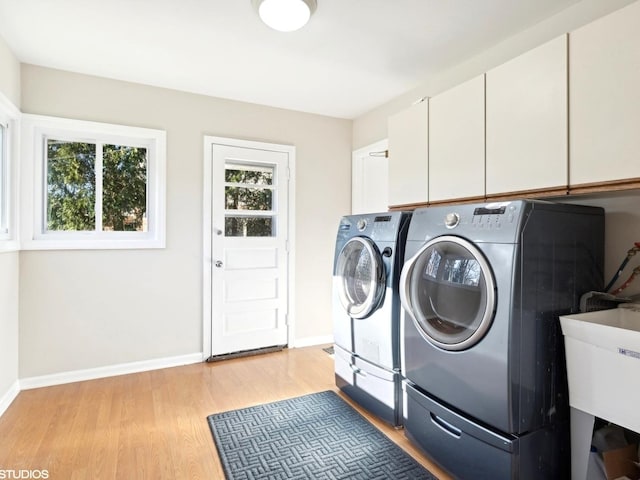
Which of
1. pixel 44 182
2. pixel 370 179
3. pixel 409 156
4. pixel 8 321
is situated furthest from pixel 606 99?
pixel 8 321

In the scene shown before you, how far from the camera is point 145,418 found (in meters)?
2.18

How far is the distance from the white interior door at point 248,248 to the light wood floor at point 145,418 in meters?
0.31

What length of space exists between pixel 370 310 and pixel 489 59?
1825 millimetres

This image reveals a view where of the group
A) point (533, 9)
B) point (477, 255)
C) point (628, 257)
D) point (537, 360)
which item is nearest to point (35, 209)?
point (477, 255)

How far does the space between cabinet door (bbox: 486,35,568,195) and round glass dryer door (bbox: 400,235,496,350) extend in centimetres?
46

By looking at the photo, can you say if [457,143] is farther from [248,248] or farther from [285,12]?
[248,248]

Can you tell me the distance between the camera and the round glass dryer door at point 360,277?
83.9 inches

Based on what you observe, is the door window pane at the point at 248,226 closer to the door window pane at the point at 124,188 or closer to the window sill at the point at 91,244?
the window sill at the point at 91,244

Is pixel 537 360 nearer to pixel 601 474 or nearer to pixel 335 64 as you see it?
pixel 601 474

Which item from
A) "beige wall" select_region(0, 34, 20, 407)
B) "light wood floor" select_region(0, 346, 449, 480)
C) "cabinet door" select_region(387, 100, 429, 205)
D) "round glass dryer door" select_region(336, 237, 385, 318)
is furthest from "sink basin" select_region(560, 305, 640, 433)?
"beige wall" select_region(0, 34, 20, 407)

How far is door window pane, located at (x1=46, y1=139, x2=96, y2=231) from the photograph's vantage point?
107 inches

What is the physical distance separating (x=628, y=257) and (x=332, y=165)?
2607mm

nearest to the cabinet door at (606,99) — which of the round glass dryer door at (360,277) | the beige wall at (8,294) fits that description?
the round glass dryer door at (360,277)

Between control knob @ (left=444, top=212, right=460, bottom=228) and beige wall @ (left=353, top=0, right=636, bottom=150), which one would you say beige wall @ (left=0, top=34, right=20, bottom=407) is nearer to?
control knob @ (left=444, top=212, right=460, bottom=228)
